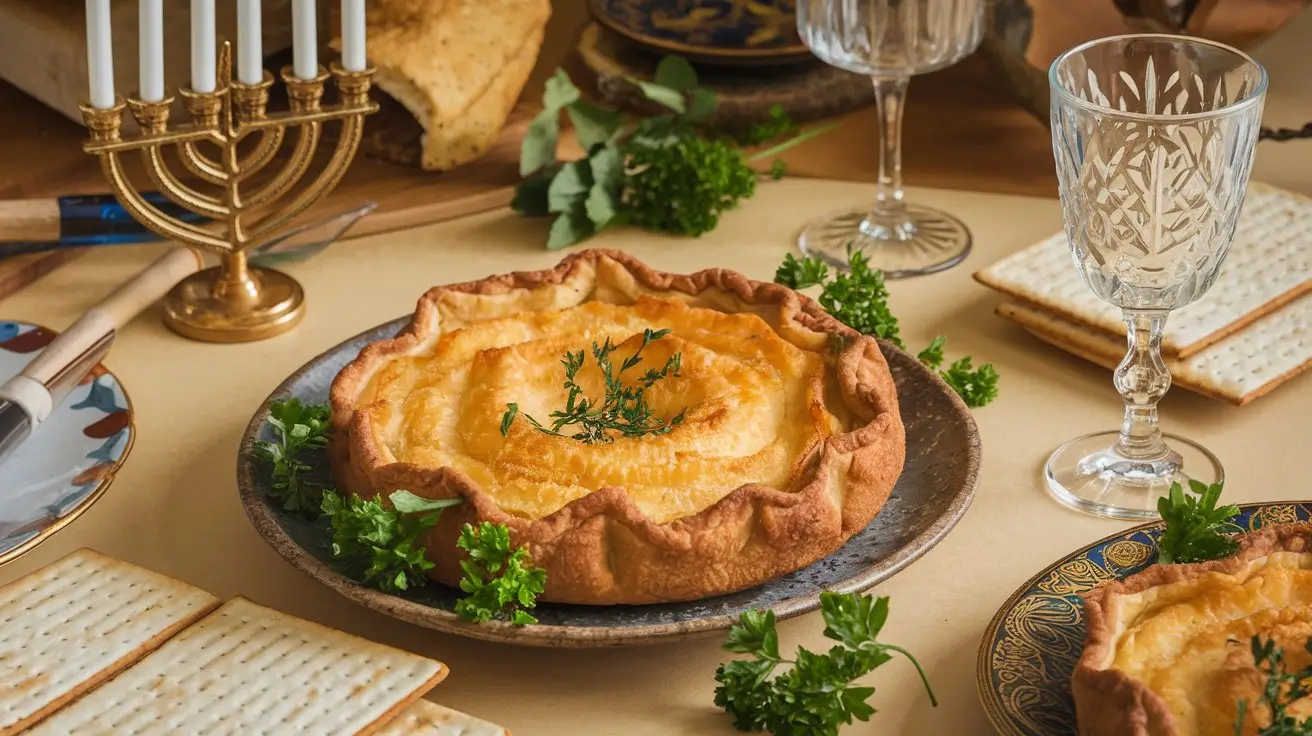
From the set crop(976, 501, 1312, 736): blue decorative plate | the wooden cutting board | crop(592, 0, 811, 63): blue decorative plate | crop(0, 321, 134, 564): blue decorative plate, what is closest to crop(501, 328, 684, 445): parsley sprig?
crop(976, 501, 1312, 736): blue decorative plate

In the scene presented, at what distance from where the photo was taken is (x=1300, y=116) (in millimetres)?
3490

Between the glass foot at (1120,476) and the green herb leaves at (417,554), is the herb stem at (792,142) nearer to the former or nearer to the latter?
the glass foot at (1120,476)

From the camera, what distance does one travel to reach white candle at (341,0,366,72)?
8.69ft

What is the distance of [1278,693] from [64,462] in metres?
1.64

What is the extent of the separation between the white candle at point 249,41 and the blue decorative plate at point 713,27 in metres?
1.13

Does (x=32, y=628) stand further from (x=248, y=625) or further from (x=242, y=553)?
(x=242, y=553)

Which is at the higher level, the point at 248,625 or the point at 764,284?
the point at 764,284

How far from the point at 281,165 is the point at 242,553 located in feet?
4.37

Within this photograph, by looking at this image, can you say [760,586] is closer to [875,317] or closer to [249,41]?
[875,317]

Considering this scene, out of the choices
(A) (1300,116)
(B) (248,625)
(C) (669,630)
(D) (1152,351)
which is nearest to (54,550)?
(B) (248,625)

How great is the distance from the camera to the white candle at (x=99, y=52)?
2.40 m

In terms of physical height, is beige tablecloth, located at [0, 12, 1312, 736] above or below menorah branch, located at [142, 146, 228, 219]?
below

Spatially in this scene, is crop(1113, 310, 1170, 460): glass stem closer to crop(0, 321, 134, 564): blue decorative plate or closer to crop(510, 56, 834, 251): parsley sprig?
crop(510, 56, 834, 251): parsley sprig

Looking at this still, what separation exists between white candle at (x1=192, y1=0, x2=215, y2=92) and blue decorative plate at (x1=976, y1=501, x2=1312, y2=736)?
1.61 m
